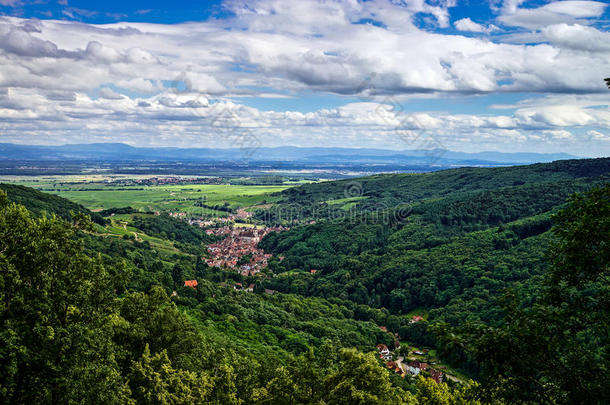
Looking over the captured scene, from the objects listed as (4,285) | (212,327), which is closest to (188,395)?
(4,285)

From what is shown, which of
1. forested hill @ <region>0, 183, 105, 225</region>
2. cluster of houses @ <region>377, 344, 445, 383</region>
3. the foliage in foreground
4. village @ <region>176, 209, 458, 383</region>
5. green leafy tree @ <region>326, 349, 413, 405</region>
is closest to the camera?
the foliage in foreground

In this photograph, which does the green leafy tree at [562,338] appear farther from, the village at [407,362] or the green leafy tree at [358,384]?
the village at [407,362]

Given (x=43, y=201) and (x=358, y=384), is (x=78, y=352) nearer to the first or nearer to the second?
(x=358, y=384)

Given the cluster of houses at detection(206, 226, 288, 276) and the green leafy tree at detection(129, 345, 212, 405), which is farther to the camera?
the cluster of houses at detection(206, 226, 288, 276)

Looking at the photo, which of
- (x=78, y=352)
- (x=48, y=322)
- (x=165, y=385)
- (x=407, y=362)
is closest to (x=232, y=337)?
(x=165, y=385)

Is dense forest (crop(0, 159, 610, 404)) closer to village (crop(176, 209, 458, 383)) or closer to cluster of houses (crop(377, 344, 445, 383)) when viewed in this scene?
cluster of houses (crop(377, 344, 445, 383))

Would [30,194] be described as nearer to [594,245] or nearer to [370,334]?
[370,334]

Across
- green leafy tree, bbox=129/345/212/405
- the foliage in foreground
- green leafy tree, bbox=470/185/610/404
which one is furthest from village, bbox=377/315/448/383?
green leafy tree, bbox=470/185/610/404

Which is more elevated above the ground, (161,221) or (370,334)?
(161,221)
